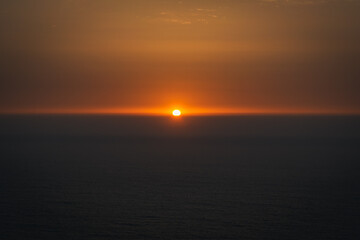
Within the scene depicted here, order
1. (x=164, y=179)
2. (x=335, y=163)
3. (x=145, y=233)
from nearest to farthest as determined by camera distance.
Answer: (x=145, y=233)
(x=164, y=179)
(x=335, y=163)

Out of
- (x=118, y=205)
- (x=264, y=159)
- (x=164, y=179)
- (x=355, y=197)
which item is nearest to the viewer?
(x=118, y=205)

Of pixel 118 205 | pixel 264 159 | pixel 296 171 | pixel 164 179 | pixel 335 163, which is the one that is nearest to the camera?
pixel 118 205

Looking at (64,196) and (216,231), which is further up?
(64,196)

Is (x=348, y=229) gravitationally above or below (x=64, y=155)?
below

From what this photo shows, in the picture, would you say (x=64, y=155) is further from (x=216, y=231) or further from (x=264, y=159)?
(x=216, y=231)

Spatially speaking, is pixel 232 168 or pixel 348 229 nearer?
pixel 348 229

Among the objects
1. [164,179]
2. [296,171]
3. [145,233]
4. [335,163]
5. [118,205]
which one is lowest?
[145,233]

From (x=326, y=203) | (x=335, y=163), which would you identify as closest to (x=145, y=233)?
(x=326, y=203)

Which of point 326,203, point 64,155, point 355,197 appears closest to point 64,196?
point 326,203

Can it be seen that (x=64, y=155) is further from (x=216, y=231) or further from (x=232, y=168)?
(x=216, y=231)
